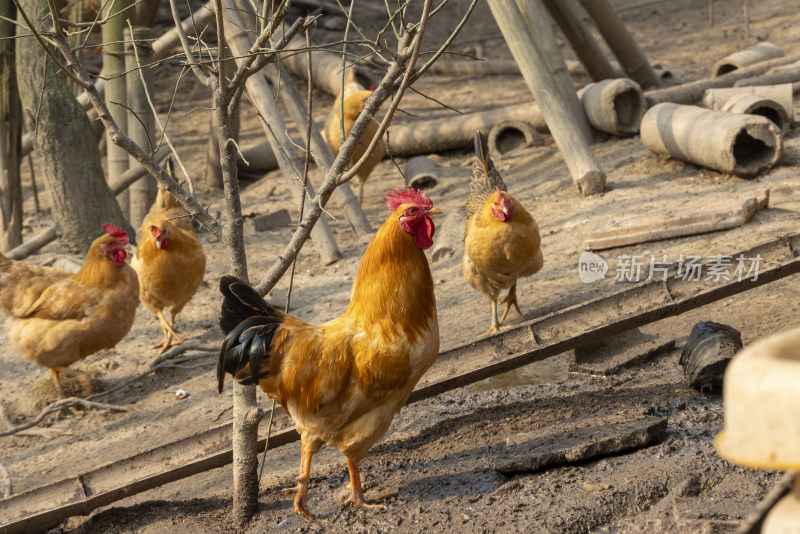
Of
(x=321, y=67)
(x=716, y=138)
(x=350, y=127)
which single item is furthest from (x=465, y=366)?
(x=321, y=67)

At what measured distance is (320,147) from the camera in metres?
8.07

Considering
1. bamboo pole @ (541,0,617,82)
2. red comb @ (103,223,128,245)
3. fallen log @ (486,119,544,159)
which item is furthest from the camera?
fallen log @ (486,119,544,159)

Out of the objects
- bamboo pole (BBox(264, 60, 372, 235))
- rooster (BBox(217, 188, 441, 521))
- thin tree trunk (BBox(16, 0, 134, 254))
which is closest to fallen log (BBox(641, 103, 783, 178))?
bamboo pole (BBox(264, 60, 372, 235))

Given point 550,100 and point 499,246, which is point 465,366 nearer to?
point 499,246

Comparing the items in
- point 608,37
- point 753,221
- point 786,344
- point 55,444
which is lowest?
point 55,444

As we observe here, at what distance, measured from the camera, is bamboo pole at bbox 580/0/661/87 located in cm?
1064

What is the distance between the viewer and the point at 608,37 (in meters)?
10.9

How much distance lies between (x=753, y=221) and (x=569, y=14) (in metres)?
4.83

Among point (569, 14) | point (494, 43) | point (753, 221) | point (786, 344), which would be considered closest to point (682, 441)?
point (786, 344)

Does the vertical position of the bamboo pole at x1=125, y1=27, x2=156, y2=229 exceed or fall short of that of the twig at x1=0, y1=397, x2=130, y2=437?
it exceeds it

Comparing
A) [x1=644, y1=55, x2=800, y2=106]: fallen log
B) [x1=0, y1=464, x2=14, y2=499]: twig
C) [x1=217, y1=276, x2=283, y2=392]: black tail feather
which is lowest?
[x1=0, y1=464, x2=14, y2=499]: twig

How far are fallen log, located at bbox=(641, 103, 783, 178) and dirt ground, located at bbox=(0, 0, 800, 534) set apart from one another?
7.8 inches

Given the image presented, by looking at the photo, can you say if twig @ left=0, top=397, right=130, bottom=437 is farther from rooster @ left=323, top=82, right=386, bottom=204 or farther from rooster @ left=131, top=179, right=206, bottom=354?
rooster @ left=323, top=82, right=386, bottom=204

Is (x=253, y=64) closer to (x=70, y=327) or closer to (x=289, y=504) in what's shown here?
(x=289, y=504)
